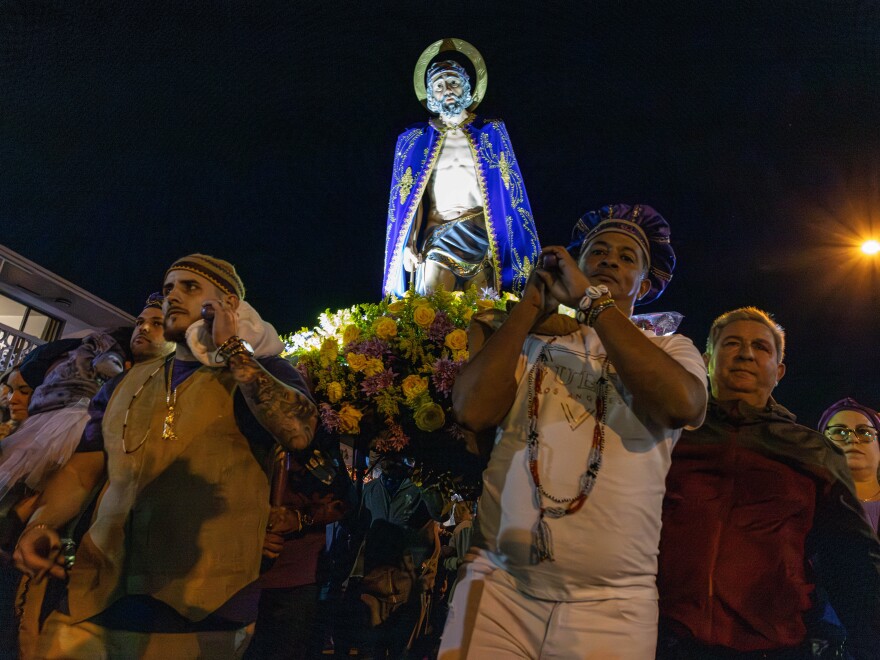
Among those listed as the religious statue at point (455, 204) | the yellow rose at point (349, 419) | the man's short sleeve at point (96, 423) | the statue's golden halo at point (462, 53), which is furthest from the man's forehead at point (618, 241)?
the statue's golden halo at point (462, 53)

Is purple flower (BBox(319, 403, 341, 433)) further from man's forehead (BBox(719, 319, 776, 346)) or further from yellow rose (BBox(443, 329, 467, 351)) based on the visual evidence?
man's forehead (BBox(719, 319, 776, 346))

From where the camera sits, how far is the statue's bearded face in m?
5.78

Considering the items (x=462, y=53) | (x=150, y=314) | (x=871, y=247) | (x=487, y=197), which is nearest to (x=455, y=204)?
(x=487, y=197)

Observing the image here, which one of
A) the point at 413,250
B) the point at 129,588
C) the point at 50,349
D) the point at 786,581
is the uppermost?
the point at 413,250

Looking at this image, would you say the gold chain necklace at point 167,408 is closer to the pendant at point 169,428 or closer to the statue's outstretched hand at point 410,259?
the pendant at point 169,428

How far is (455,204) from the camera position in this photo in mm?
5570

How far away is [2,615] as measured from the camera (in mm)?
3584

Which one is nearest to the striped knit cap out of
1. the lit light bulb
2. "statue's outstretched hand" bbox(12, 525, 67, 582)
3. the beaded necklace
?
"statue's outstretched hand" bbox(12, 525, 67, 582)

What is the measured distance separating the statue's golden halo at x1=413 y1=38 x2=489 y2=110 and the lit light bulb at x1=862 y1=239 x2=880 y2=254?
16.4 ft

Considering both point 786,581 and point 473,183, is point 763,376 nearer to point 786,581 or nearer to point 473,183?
point 786,581

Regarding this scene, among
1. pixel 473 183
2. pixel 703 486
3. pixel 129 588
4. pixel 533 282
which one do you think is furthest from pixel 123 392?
pixel 473 183

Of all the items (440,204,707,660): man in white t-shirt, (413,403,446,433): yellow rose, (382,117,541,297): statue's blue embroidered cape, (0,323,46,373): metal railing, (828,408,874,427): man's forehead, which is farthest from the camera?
(0,323,46,373): metal railing

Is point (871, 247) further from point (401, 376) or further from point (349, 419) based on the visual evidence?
point (349, 419)

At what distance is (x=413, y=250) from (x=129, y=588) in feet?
11.6
